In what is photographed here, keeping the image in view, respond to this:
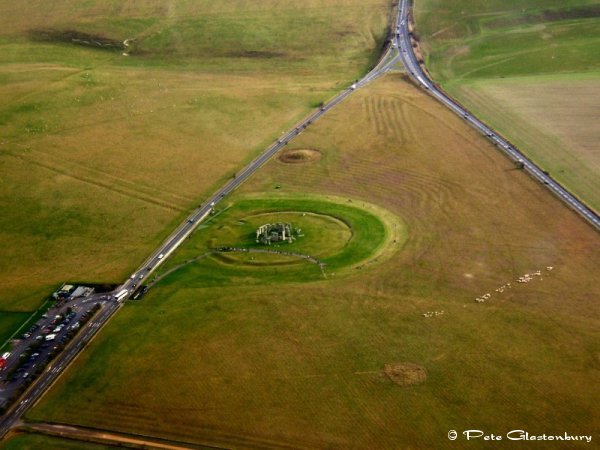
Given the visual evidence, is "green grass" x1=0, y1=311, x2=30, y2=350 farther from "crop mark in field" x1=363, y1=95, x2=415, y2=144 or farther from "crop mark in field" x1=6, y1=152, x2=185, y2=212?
"crop mark in field" x1=363, y1=95, x2=415, y2=144

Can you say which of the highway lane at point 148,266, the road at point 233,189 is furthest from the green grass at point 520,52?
the highway lane at point 148,266

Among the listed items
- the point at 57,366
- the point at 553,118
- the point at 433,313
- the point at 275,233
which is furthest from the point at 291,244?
the point at 553,118

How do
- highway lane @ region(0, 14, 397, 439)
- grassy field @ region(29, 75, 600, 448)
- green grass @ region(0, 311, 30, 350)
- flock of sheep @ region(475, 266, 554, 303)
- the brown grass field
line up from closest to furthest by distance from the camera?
grassy field @ region(29, 75, 600, 448)
highway lane @ region(0, 14, 397, 439)
flock of sheep @ region(475, 266, 554, 303)
green grass @ region(0, 311, 30, 350)
the brown grass field

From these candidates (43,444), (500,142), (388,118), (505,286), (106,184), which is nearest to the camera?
(43,444)

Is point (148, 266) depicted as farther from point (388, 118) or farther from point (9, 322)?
point (388, 118)

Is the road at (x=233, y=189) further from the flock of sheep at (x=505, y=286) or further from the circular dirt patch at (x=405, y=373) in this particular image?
the circular dirt patch at (x=405, y=373)

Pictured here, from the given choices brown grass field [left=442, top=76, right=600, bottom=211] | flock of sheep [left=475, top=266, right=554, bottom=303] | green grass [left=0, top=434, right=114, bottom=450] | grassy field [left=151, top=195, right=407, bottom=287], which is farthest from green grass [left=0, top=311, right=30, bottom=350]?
brown grass field [left=442, top=76, right=600, bottom=211]

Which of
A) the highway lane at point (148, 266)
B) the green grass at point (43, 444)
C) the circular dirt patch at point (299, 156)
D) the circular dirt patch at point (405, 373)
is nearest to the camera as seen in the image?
the green grass at point (43, 444)
